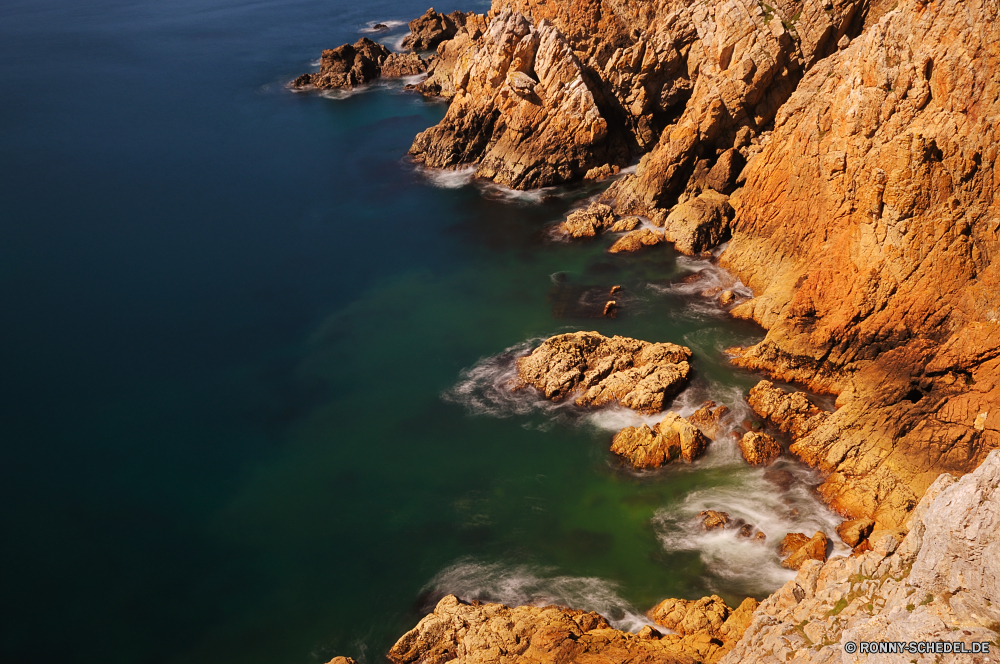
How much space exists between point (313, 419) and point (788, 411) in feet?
88.8

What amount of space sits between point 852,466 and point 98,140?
284ft

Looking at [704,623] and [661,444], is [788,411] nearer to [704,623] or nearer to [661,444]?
[661,444]

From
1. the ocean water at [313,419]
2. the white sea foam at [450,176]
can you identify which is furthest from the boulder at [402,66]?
the white sea foam at [450,176]

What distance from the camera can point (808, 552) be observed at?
95.3 feet

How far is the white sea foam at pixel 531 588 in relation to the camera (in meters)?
28.8

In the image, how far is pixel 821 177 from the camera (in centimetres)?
4147

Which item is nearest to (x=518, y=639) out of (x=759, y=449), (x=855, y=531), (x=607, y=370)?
(x=855, y=531)

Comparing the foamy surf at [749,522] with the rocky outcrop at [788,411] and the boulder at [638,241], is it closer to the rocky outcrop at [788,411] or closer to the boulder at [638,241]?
the rocky outcrop at [788,411]

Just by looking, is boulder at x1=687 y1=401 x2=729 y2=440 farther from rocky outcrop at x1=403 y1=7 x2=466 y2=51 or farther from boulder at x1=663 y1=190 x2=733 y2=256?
rocky outcrop at x1=403 y1=7 x2=466 y2=51

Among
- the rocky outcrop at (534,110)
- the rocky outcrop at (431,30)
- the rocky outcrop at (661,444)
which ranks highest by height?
the rocky outcrop at (431,30)

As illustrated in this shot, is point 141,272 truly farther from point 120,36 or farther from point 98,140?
point 120,36

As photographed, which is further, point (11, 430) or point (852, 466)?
point (11, 430)

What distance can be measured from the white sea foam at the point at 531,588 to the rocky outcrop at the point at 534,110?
4377 cm

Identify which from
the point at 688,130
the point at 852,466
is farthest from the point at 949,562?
the point at 688,130
